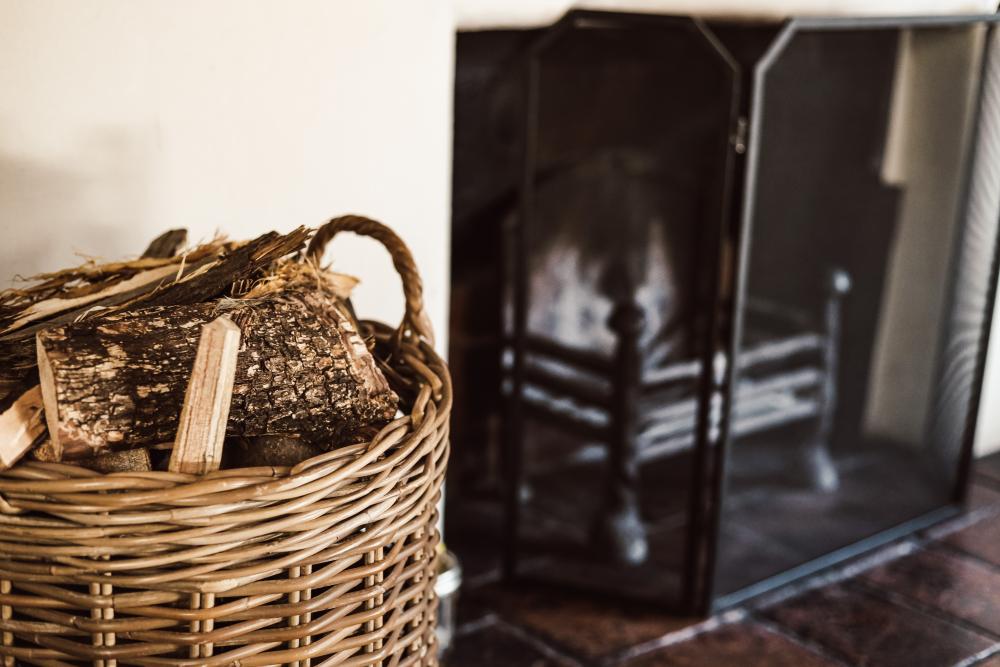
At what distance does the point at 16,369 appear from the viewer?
85 centimetres

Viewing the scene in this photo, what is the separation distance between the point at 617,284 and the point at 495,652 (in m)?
0.73

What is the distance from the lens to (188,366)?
0.83 meters

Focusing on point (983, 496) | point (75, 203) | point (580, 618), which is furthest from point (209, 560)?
point (983, 496)

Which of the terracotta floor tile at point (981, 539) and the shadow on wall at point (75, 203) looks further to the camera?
the terracotta floor tile at point (981, 539)

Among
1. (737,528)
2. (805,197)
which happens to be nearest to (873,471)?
(737,528)

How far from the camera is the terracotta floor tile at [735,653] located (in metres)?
1.57

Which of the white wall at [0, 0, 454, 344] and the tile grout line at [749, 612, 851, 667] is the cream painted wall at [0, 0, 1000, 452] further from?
the tile grout line at [749, 612, 851, 667]

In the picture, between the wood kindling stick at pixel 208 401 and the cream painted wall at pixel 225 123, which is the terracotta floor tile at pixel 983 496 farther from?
the wood kindling stick at pixel 208 401

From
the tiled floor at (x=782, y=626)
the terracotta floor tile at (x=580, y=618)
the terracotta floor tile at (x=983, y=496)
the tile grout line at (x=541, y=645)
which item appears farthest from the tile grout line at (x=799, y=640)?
the terracotta floor tile at (x=983, y=496)

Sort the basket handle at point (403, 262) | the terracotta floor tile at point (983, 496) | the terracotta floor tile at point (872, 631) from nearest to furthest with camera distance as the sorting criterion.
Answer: the basket handle at point (403, 262) < the terracotta floor tile at point (872, 631) < the terracotta floor tile at point (983, 496)

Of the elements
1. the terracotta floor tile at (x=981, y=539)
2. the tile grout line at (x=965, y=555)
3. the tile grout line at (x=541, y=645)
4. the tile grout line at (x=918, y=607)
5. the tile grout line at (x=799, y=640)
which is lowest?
the tile grout line at (x=541, y=645)

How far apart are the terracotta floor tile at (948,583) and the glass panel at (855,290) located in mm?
90

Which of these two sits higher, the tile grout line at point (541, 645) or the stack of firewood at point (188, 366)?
the stack of firewood at point (188, 366)

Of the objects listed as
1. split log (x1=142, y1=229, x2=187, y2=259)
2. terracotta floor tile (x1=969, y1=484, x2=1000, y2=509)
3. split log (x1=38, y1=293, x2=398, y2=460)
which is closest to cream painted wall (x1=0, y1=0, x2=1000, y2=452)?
split log (x1=142, y1=229, x2=187, y2=259)
